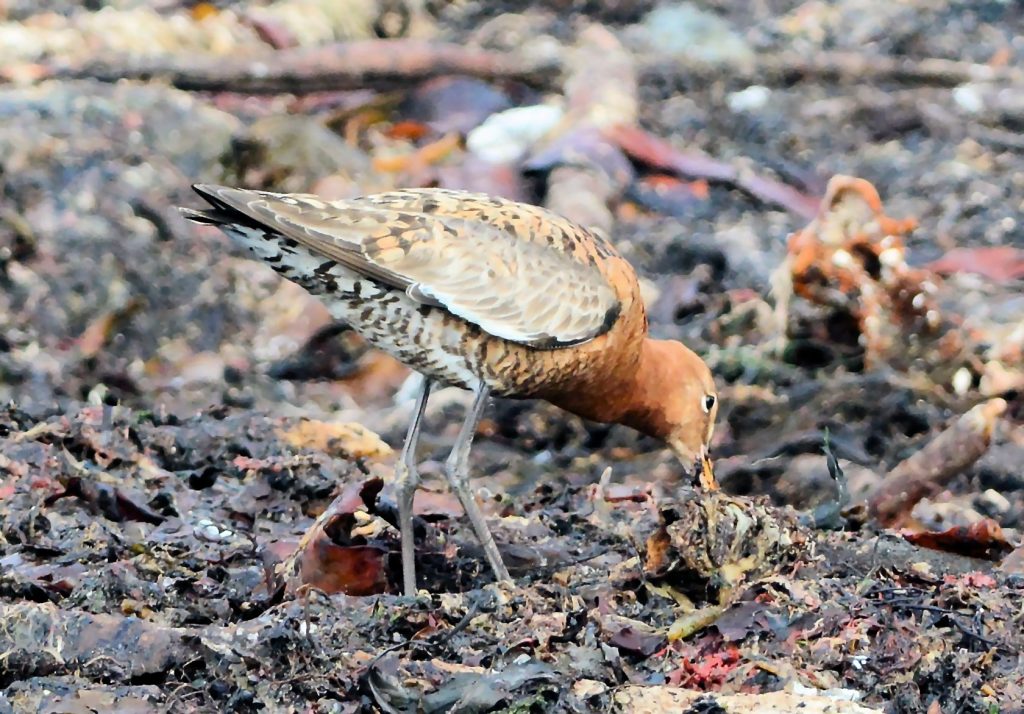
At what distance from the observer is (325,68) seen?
468 inches

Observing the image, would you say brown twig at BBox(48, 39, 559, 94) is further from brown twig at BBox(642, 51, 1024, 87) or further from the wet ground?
brown twig at BBox(642, 51, 1024, 87)

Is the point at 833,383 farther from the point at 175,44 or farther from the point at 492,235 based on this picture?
the point at 175,44

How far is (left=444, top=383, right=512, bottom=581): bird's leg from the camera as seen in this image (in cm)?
498

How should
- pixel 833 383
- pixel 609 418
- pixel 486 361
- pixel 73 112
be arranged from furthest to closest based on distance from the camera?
pixel 73 112
pixel 833 383
pixel 609 418
pixel 486 361

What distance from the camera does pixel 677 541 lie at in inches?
172

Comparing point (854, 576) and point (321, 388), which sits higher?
point (854, 576)

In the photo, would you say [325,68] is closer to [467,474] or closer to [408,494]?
[467,474]

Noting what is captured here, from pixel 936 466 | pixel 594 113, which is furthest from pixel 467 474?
pixel 594 113

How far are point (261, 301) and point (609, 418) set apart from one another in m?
4.30

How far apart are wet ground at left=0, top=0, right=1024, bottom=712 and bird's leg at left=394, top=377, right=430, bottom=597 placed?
9cm

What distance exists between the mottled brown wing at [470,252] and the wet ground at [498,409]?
0.71 m

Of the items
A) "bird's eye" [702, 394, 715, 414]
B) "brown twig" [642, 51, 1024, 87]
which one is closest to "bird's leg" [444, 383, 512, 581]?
"bird's eye" [702, 394, 715, 414]

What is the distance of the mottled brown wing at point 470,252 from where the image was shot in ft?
16.4

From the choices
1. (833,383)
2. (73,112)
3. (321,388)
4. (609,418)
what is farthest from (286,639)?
(73,112)
